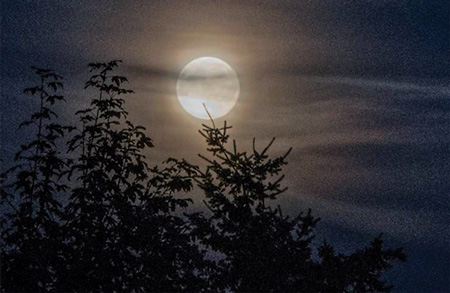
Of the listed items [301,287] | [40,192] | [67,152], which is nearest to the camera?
[301,287]

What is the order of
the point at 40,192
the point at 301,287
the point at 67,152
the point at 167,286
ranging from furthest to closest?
the point at 67,152 < the point at 40,192 < the point at 167,286 < the point at 301,287

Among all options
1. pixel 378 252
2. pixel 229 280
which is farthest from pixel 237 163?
pixel 378 252

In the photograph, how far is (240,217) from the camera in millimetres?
14328

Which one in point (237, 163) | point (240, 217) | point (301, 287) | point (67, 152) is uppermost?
point (67, 152)

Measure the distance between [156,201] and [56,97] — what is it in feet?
11.0

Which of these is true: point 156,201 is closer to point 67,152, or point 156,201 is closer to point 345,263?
point 67,152

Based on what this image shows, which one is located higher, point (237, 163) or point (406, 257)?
point (237, 163)

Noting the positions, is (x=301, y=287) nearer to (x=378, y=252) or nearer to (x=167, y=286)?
(x=378, y=252)

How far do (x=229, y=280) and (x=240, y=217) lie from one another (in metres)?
1.18

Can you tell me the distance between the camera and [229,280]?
1416cm

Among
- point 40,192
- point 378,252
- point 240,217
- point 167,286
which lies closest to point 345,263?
point 378,252

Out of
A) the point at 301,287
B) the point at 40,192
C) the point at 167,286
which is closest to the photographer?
the point at 301,287

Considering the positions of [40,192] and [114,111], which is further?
[114,111]

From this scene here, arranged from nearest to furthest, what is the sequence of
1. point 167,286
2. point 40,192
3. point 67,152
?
1. point 167,286
2. point 40,192
3. point 67,152
